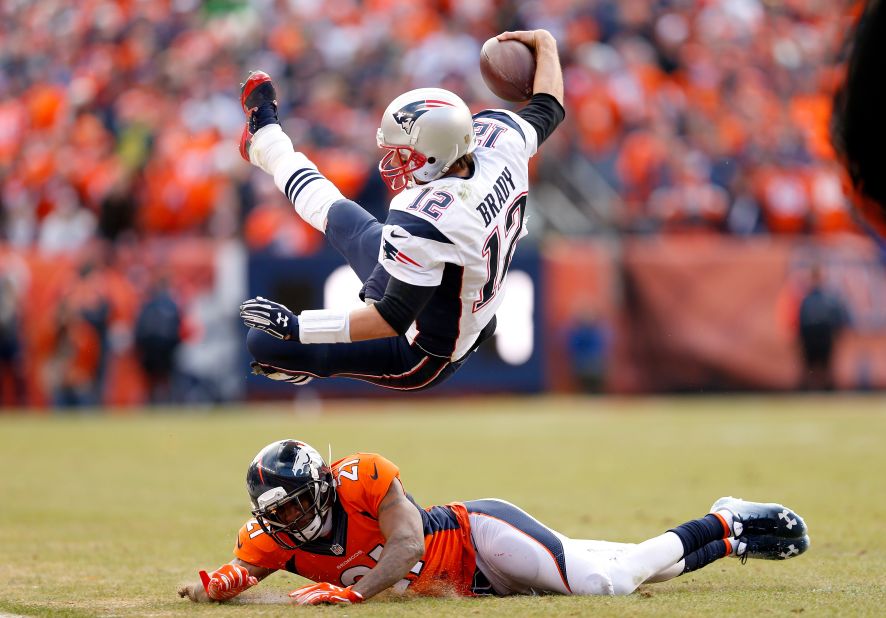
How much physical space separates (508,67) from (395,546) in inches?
105

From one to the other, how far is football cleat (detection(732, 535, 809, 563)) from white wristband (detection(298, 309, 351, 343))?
2110mm

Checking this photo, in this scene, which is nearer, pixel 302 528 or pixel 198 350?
pixel 302 528

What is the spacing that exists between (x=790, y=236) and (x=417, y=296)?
1354 centimetres

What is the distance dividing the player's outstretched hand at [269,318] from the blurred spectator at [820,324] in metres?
12.9

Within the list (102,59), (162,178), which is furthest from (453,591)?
(102,59)

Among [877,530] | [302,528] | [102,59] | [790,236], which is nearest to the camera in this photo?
[302,528]

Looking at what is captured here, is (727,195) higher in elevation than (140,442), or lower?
higher

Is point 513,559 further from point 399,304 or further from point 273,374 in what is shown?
Answer: point 273,374

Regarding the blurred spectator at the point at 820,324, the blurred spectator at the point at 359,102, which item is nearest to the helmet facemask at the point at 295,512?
the blurred spectator at the point at 359,102

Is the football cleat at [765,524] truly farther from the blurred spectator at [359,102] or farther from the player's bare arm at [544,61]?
the blurred spectator at [359,102]

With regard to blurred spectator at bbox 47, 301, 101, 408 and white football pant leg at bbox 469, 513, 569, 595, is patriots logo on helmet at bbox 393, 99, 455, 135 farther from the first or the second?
blurred spectator at bbox 47, 301, 101, 408

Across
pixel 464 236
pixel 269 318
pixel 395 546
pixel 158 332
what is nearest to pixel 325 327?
pixel 269 318

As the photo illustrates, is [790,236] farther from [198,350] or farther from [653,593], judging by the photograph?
[653,593]

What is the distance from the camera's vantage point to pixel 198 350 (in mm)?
16859
